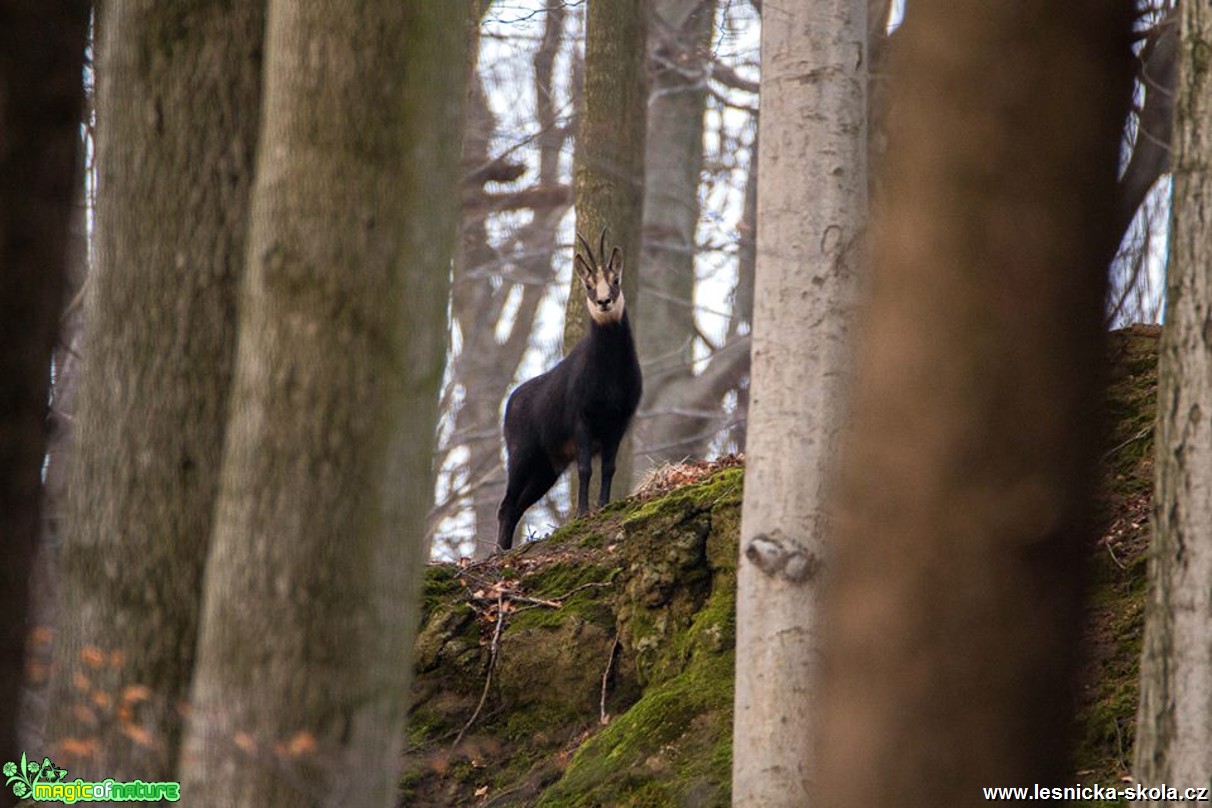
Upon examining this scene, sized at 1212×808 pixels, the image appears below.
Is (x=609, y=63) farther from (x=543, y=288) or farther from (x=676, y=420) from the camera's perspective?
(x=543, y=288)

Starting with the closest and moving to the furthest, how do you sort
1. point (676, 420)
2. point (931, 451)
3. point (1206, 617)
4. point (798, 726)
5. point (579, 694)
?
1. point (931, 451)
2. point (1206, 617)
3. point (798, 726)
4. point (579, 694)
5. point (676, 420)

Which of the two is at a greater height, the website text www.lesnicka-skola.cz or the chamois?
the chamois

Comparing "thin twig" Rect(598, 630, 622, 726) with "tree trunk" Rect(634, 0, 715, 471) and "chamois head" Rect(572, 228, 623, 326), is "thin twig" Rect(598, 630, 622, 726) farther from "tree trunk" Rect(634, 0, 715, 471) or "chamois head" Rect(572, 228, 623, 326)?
"tree trunk" Rect(634, 0, 715, 471)

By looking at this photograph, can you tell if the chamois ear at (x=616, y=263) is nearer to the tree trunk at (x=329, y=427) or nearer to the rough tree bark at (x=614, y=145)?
the rough tree bark at (x=614, y=145)

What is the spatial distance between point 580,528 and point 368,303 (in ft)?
17.9

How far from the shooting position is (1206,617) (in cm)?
391

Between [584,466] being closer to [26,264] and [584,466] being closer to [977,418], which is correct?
[26,264]

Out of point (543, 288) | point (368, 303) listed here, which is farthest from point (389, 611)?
point (543, 288)

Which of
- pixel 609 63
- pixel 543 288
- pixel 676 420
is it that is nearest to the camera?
pixel 609 63

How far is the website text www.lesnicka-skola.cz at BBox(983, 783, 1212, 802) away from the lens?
282 cm

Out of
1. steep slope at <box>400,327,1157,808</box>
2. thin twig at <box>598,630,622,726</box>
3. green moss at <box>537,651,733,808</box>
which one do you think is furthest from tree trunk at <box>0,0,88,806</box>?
thin twig at <box>598,630,622,726</box>

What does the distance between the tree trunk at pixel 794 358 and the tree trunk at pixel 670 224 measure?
52.5 feet

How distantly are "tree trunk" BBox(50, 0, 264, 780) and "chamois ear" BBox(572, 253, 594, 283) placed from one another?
772cm

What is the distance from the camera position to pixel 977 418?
9.02 feet
